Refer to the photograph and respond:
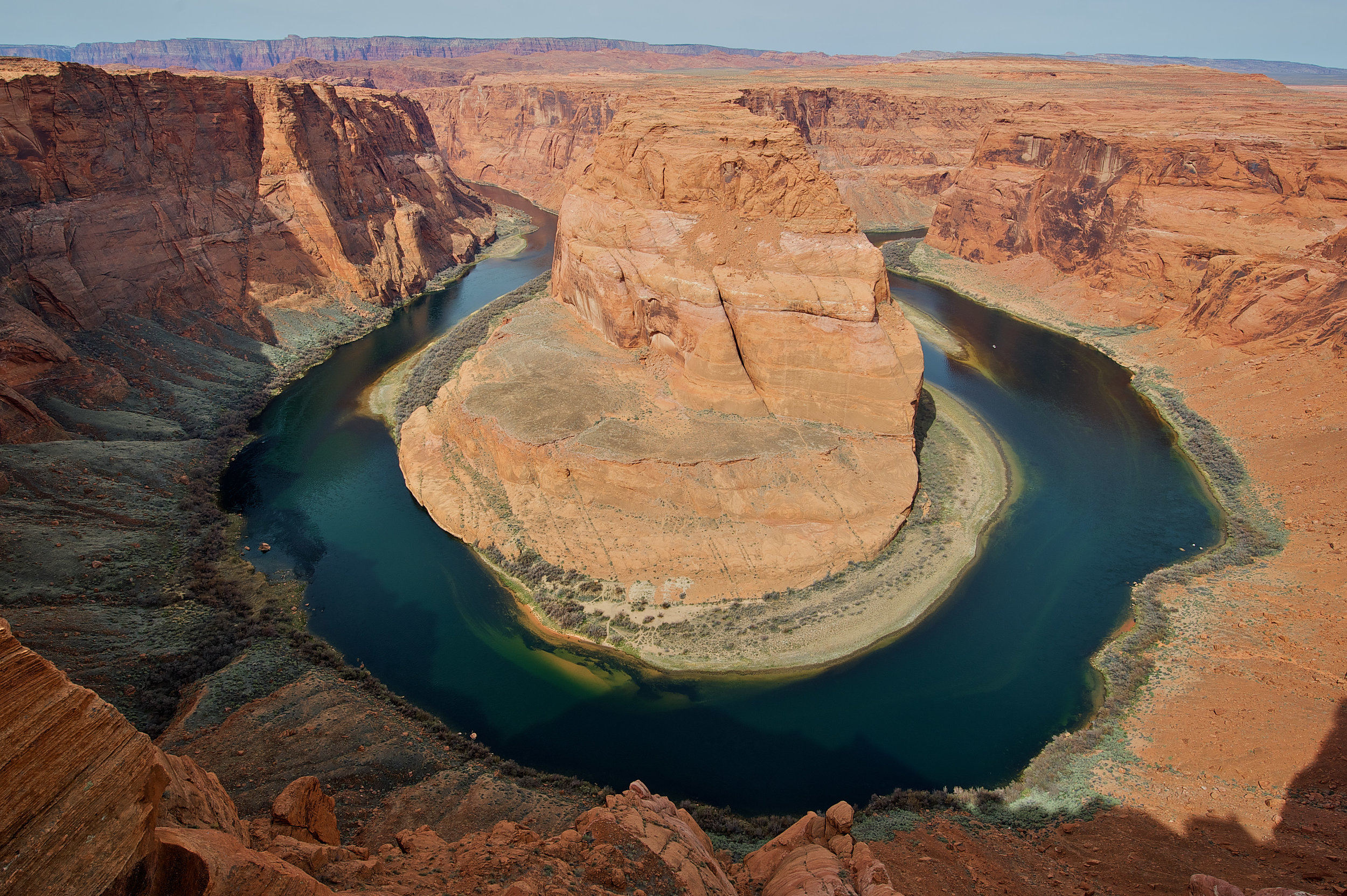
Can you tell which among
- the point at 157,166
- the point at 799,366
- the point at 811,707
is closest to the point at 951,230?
the point at 799,366

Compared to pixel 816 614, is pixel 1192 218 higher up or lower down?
higher up

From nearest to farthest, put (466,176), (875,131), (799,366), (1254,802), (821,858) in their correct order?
1. (821,858)
2. (1254,802)
3. (799,366)
4. (875,131)
5. (466,176)

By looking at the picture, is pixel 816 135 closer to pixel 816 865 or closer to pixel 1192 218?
pixel 1192 218

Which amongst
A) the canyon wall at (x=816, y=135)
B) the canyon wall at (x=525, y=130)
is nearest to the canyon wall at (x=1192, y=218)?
the canyon wall at (x=816, y=135)

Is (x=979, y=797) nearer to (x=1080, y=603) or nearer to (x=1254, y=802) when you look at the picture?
(x=1254, y=802)

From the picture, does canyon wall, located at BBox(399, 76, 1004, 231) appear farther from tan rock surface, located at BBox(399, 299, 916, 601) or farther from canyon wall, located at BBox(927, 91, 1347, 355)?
tan rock surface, located at BBox(399, 299, 916, 601)

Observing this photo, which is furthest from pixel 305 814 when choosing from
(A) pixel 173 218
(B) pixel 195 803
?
(A) pixel 173 218

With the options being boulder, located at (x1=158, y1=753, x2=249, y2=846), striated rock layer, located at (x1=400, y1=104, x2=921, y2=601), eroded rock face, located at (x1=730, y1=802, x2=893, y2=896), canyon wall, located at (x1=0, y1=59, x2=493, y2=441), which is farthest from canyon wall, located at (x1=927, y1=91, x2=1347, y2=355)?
canyon wall, located at (x1=0, y1=59, x2=493, y2=441)
